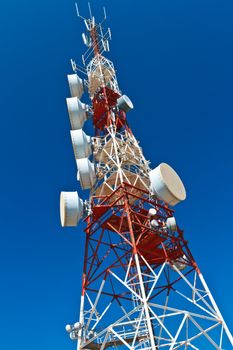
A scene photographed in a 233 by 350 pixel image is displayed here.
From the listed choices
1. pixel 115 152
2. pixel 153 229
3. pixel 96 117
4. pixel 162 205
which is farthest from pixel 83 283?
pixel 96 117

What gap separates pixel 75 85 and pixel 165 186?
13793 mm

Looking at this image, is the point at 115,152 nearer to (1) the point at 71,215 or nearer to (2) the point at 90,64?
(1) the point at 71,215

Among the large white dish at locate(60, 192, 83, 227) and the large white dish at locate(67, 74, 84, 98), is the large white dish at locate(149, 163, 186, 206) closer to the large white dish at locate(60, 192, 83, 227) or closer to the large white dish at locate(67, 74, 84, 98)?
the large white dish at locate(60, 192, 83, 227)

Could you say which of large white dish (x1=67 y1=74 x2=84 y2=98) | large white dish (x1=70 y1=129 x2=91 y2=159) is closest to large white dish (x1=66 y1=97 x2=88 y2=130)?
large white dish (x1=70 y1=129 x2=91 y2=159)

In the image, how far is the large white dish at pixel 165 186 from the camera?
20984mm

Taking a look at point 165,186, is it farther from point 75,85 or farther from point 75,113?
point 75,85

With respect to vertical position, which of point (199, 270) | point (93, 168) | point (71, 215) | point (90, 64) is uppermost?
point (90, 64)

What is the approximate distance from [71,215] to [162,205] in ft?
19.1

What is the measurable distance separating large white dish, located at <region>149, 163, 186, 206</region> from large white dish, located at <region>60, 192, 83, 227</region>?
4.59 meters

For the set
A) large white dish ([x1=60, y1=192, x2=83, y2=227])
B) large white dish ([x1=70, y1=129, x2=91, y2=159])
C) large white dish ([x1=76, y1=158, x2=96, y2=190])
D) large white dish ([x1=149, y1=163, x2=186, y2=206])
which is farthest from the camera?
large white dish ([x1=70, y1=129, x2=91, y2=159])

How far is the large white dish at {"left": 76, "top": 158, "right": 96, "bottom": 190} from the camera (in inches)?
919

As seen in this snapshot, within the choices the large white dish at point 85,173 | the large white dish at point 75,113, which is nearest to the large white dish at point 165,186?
the large white dish at point 85,173

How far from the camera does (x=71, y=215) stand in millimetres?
21781

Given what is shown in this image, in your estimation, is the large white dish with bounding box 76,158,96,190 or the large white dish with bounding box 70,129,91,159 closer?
the large white dish with bounding box 76,158,96,190
